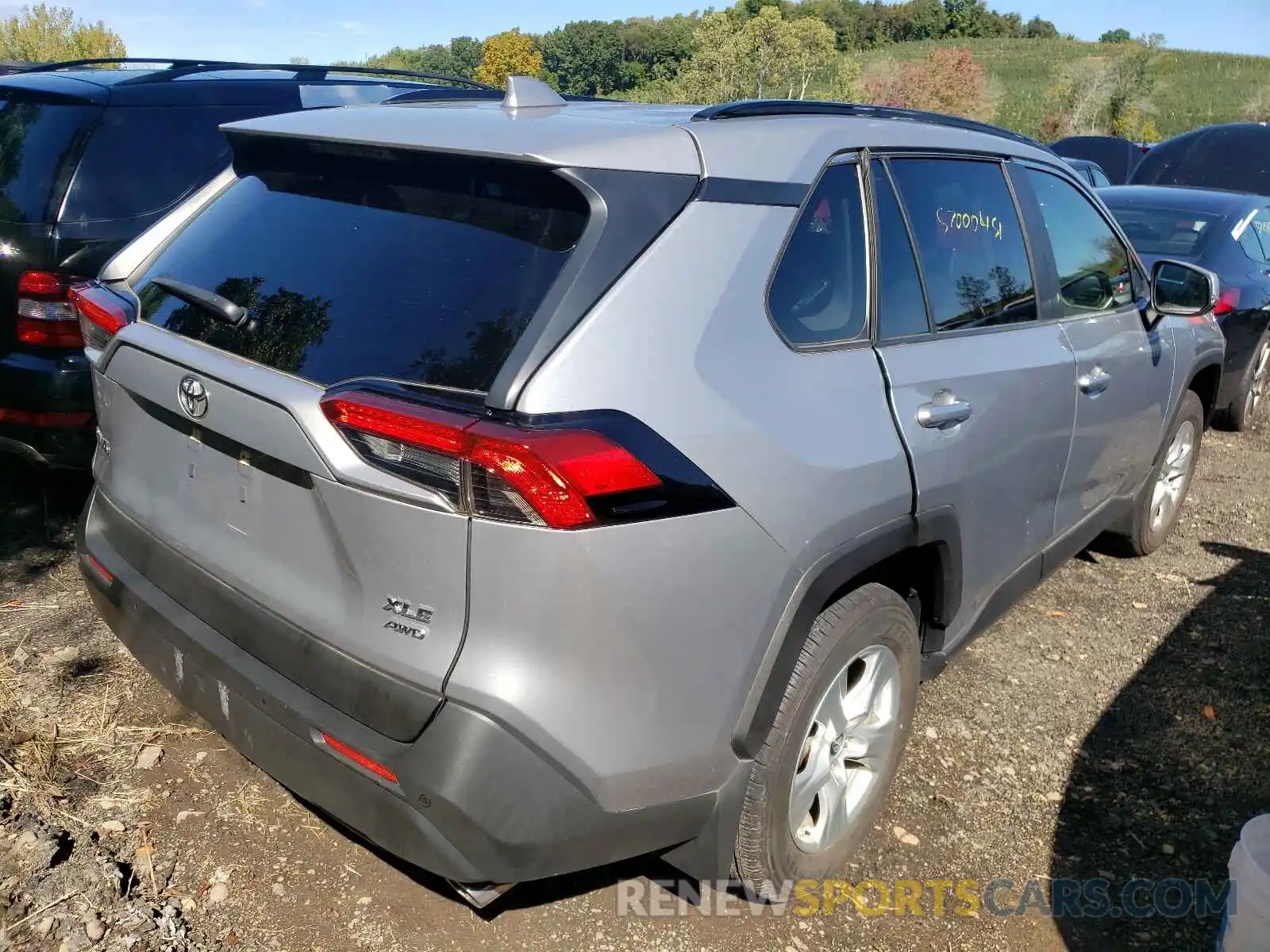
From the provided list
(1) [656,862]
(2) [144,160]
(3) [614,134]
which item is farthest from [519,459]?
(2) [144,160]

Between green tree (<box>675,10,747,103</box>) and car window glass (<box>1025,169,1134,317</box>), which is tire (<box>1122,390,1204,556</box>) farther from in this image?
green tree (<box>675,10,747,103</box>)

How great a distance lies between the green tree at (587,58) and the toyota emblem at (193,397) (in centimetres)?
6377

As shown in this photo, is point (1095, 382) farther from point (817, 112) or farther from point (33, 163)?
point (33, 163)

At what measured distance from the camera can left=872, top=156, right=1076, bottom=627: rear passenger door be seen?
8.52ft

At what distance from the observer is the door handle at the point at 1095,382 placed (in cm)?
338

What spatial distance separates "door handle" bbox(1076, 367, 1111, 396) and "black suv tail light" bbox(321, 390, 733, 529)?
2.06m

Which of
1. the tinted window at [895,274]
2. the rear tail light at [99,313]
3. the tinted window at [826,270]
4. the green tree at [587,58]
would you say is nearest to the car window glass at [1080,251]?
the tinted window at [895,274]

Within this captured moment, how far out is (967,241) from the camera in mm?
3008

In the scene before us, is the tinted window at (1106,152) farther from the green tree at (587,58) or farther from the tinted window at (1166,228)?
the green tree at (587,58)

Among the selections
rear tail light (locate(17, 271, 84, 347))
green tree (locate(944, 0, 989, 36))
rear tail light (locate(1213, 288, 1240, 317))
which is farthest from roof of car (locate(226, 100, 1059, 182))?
green tree (locate(944, 0, 989, 36))

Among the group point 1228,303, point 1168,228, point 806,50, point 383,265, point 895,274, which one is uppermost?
point 806,50

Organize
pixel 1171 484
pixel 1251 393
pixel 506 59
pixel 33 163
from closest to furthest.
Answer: pixel 33 163
pixel 1171 484
pixel 1251 393
pixel 506 59

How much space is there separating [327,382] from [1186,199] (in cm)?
715

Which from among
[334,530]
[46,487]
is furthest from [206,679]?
[46,487]
